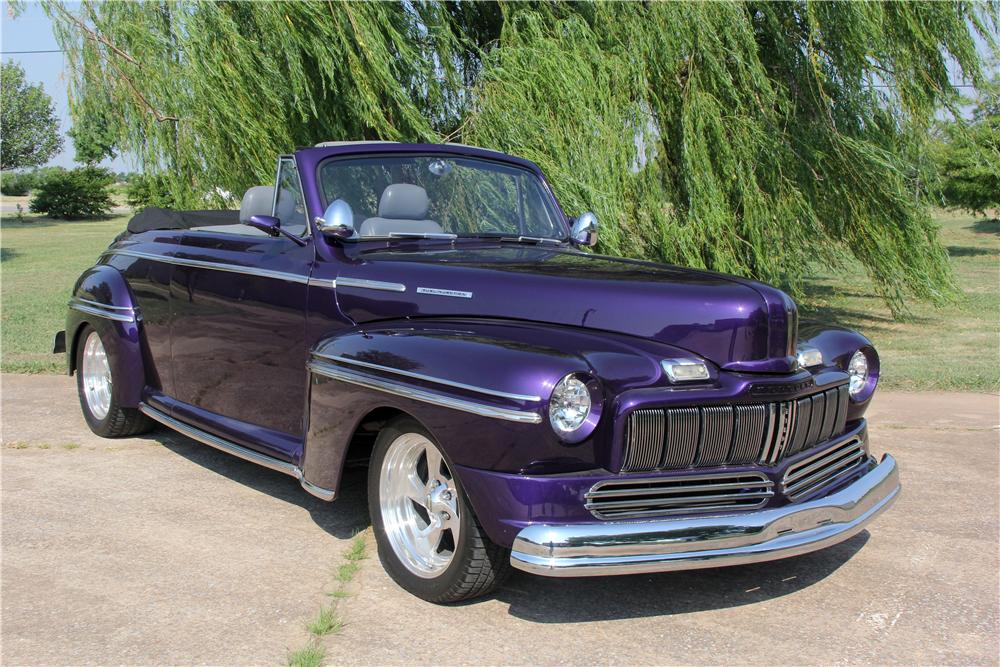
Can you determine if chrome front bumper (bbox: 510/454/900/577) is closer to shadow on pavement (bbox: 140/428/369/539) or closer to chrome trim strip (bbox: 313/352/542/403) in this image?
chrome trim strip (bbox: 313/352/542/403)

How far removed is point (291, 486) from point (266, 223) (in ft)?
4.96

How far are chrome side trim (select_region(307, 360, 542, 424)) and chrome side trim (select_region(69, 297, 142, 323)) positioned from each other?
2.18m

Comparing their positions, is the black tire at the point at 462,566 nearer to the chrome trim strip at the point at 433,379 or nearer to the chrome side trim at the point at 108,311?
the chrome trim strip at the point at 433,379

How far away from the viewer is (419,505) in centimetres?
386

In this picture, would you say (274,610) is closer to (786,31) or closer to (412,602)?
(412,602)

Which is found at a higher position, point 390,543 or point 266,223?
point 266,223

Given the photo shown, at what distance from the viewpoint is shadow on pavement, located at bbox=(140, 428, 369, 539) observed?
459 cm

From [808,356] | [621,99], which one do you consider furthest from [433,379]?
[621,99]

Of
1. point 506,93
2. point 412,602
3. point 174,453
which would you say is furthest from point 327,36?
point 412,602

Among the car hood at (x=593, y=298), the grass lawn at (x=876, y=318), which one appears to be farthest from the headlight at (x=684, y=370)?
the grass lawn at (x=876, y=318)

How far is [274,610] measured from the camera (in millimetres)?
3549

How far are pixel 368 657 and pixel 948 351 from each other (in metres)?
9.68

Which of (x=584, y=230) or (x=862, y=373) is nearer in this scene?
(x=862, y=373)

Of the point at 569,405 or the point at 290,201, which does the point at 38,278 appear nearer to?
the point at 290,201
